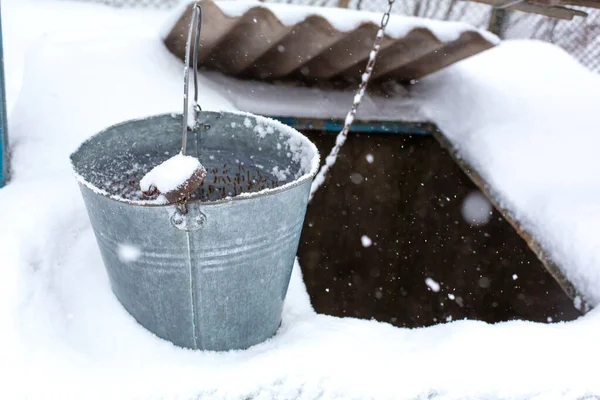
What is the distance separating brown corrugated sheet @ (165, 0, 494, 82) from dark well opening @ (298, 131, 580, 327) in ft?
1.48

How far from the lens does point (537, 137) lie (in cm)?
287

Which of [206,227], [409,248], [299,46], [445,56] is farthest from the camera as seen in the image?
[409,248]

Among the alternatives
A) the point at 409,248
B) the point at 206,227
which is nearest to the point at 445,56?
the point at 409,248

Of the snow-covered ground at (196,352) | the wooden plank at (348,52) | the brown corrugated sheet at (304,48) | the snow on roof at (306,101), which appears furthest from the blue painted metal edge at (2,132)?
→ the wooden plank at (348,52)

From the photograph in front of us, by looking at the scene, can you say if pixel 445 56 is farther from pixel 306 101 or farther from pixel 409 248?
pixel 409 248

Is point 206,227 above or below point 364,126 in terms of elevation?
above

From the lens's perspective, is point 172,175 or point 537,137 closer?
point 172,175

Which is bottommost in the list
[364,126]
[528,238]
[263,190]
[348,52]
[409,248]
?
[409,248]

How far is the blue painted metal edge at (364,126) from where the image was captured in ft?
9.83

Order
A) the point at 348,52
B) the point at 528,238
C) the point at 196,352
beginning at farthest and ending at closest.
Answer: the point at 348,52 < the point at 528,238 < the point at 196,352

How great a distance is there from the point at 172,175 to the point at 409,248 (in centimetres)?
294

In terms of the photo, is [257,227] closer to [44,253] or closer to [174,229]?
[174,229]

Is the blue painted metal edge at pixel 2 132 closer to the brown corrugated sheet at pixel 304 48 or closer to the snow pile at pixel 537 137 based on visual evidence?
the brown corrugated sheet at pixel 304 48

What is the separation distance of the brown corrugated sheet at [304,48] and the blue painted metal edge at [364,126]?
0.96 ft
